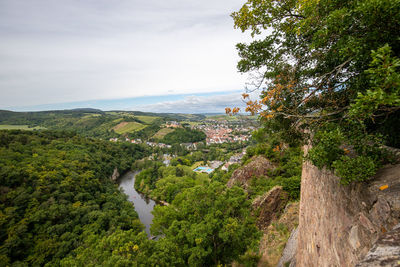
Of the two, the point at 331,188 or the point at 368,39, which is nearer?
the point at 368,39

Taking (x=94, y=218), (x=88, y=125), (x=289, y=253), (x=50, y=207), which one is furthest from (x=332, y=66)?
(x=88, y=125)

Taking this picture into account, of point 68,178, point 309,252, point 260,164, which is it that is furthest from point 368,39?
point 68,178

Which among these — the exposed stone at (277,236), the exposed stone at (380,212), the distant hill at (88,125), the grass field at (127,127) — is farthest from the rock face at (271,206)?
the grass field at (127,127)

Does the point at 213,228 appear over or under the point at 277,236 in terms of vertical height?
over

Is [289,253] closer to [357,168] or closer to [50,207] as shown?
[357,168]

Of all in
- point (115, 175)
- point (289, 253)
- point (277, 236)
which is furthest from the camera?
point (115, 175)

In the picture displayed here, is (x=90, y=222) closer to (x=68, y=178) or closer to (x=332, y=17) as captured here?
(x=68, y=178)

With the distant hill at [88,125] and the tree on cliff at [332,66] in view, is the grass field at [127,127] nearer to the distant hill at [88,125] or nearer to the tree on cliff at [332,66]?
the distant hill at [88,125]
